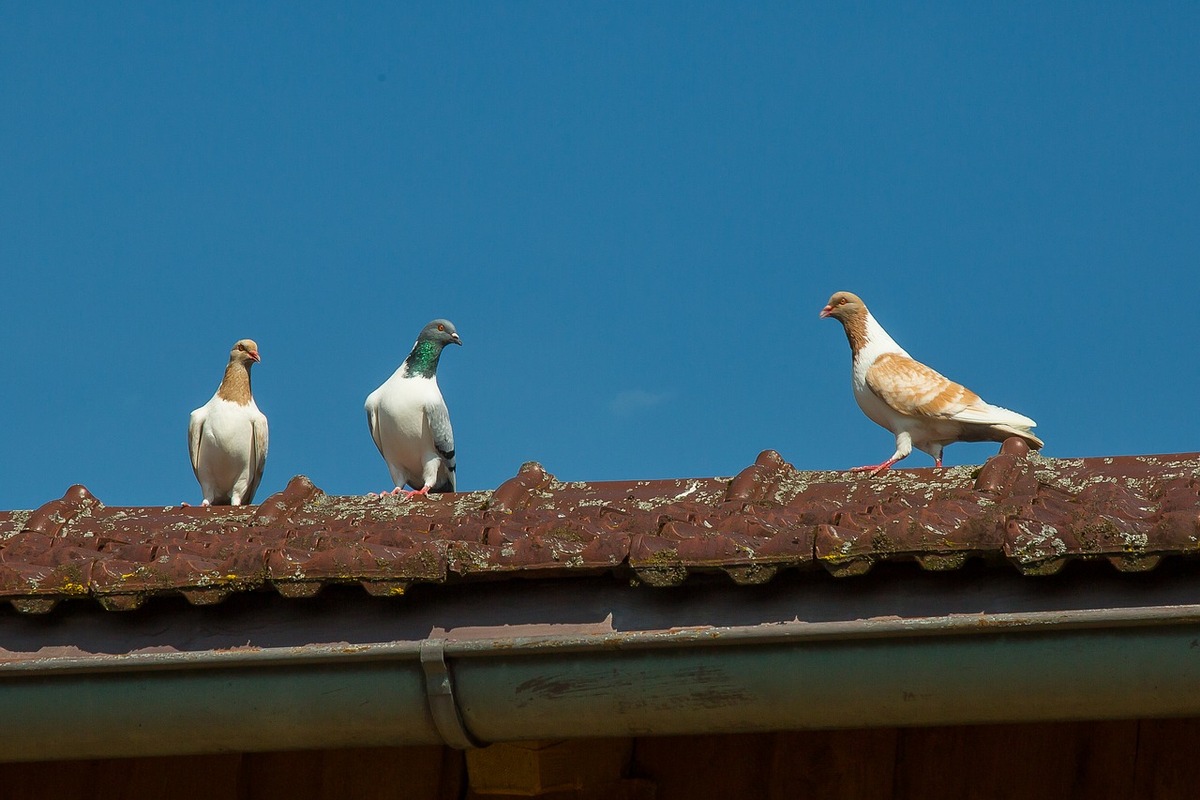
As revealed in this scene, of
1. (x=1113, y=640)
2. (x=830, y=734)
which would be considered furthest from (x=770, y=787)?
(x=1113, y=640)

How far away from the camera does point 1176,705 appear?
2477 millimetres

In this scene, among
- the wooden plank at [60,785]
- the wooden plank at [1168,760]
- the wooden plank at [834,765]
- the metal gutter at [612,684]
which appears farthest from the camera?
the wooden plank at [60,785]

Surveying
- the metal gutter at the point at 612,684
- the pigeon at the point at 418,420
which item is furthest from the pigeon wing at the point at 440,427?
the metal gutter at the point at 612,684

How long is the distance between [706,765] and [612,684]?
2.12 feet

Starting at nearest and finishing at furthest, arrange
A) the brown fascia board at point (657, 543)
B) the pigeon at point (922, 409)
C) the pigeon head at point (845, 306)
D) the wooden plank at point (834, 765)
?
1. the brown fascia board at point (657, 543)
2. the wooden plank at point (834, 765)
3. the pigeon at point (922, 409)
4. the pigeon head at point (845, 306)

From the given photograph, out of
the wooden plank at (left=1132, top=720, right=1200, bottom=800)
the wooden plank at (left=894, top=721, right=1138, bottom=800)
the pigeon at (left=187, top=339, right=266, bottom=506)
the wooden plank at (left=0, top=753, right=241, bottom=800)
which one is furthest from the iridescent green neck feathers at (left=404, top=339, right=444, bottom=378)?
the wooden plank at (left=1132, top=720, right=1200, bottom=800)

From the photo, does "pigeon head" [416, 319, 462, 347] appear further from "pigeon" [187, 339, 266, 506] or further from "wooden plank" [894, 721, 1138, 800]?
"wooden plank" [894, 721, 1138, 800]

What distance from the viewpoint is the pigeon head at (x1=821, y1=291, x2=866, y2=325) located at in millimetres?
6379

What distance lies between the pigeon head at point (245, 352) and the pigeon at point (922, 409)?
2.87 meters

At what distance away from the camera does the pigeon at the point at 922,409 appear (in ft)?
17.9

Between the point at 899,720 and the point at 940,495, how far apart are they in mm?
600

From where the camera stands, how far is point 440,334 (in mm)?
7184

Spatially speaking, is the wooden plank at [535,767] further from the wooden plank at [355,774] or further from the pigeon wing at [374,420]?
the pigeon wing at [374,420]

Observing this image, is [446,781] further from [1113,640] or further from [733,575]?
[1113,640]
